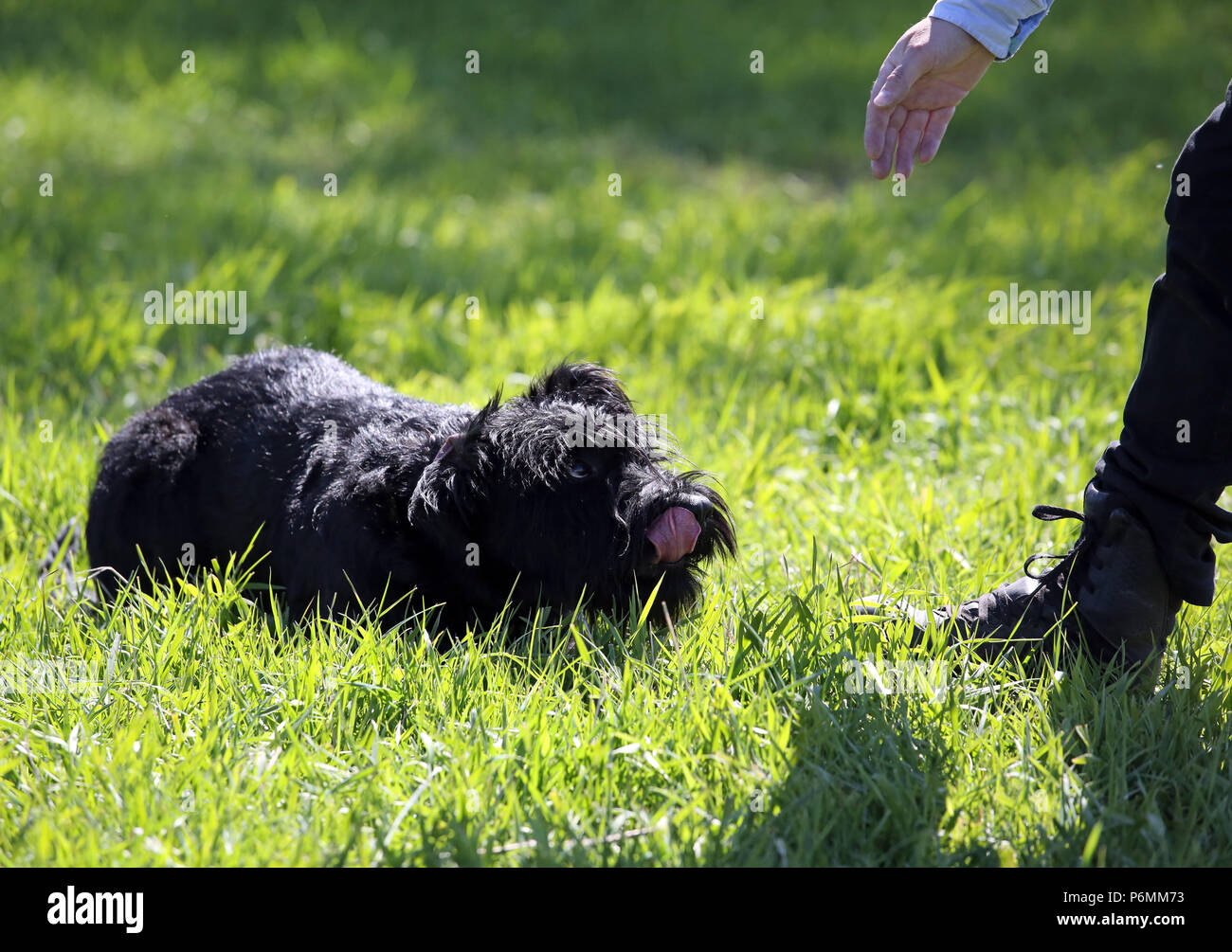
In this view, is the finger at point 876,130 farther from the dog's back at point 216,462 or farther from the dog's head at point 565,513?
the dog's back at point 216,462

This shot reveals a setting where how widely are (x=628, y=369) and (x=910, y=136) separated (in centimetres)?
244

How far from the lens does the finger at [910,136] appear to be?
2984 millimetres

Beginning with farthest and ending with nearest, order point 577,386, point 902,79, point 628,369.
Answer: point 628,369, point 577,386, point 902,79

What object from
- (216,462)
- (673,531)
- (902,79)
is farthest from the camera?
(216,462)

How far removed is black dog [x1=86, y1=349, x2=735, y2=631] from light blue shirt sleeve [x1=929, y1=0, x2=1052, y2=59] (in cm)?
137

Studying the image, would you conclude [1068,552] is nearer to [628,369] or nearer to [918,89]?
[918,89]

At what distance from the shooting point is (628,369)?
5.29 m

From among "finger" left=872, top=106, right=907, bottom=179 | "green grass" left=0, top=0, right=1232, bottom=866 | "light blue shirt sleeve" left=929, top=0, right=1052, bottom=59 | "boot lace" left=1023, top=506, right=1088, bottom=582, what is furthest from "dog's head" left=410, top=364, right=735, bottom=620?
"light blue shirt sleeve" left=929, top=0, right=1052, bottom=59

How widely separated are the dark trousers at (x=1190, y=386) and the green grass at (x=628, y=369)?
39cm

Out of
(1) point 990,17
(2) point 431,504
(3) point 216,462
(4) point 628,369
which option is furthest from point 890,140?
(4) point 628,369

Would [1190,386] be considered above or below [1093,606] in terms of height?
above

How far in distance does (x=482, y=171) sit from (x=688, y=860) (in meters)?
7.00

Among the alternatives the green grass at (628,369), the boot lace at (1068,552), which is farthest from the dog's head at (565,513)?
the boot lace at (1068,552)
